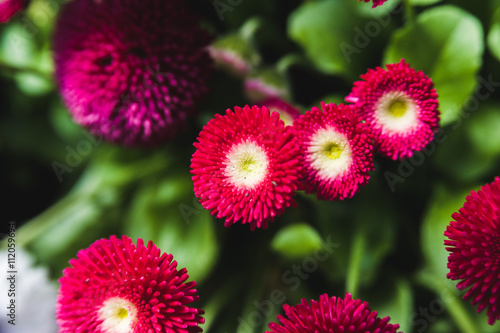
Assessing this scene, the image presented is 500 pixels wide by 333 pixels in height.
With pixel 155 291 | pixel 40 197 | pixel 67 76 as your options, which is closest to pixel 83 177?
pixel 40 197

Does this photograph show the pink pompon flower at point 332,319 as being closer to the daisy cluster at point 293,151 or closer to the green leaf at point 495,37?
the daisy cluster at point 293,151

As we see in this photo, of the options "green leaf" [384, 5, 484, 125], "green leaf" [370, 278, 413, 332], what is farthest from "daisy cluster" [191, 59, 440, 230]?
"green leaf" [370, 278, 413, 332]

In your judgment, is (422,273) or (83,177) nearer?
(422,273)

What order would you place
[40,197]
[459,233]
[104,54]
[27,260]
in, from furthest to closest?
[40,197] < [27,260] < [104,54] < [459,233]

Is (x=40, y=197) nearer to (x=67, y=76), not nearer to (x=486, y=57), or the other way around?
(x=67, y=76)

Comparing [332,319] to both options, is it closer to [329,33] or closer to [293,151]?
[293,151]

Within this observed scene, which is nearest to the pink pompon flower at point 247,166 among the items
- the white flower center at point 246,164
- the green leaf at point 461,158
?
the white flower center at point 246,164
